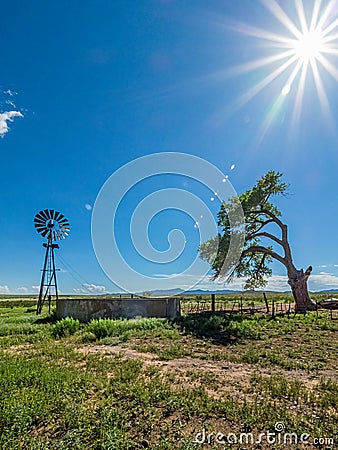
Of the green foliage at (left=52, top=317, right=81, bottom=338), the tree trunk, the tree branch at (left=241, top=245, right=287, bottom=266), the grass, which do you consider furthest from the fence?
the green foliage at (left=52, top=317, right=81, bottom=338)

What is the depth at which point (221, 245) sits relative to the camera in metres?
20.9

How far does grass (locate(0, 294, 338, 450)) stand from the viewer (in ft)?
12.6

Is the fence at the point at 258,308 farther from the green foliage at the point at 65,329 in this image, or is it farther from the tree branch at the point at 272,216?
the green foliage at the point at 65,329

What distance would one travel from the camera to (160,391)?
5.04m

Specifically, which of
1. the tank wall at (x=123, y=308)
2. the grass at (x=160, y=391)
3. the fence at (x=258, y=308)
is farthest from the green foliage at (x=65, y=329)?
the fence at (x=258, y=308)

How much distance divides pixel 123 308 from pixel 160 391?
11.5 m

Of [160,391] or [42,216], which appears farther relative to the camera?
[42,216]

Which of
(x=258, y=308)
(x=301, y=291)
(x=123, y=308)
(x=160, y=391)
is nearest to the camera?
(x=160, y=391)

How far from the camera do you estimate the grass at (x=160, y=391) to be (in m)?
3.85

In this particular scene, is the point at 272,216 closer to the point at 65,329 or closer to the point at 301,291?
the point at 301,291

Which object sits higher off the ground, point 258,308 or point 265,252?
point 265,252

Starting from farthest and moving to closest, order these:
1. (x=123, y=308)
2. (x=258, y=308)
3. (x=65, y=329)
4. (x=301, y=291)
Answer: (x=258, y=308) < (x=301, y=291) < (x=123, y=308) < (x=65, y=329)

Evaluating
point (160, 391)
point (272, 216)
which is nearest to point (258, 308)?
point (272, 216)

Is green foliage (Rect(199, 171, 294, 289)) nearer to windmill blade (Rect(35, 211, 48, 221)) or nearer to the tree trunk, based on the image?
the tree trunk
